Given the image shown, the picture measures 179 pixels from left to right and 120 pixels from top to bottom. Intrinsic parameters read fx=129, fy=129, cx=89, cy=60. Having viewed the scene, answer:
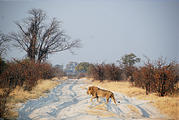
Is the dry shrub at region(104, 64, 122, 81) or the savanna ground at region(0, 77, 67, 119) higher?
the dry shrub at region(104, 64, 122, 81)

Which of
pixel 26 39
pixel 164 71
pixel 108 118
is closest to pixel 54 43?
pixel 26 39

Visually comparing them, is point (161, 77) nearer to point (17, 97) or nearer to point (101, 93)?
point (101, 93)

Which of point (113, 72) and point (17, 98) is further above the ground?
point (113, 72)

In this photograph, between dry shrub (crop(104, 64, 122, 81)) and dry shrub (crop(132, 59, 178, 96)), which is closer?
dry shrub (crop(132, 59, 178, 96))

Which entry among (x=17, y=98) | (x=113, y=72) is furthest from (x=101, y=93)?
(x=113, y=72)

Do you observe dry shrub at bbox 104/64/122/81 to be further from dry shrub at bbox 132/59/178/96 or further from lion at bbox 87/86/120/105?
lion at bbox 87/86/120/105

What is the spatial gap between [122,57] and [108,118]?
46397 millimetres

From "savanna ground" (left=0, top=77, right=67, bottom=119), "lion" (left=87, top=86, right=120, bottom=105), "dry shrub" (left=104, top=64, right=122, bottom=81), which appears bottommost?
"savanna ground" (left=0, top=77, right=67, bottom=119)

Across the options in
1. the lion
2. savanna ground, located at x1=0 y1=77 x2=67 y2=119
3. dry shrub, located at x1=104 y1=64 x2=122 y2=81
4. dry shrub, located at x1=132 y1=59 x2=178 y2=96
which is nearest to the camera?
savanna ground, located at x1=0 y1=77 x2=67 y2=119

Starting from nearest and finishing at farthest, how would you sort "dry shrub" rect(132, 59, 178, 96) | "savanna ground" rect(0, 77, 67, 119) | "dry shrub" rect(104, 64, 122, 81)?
"savanna ground" rect(0, 77, 67, 119) → "dry shrub" rect(132, 59, 178, 96) → "dry shrub" rect(104, 64, 122, 81)

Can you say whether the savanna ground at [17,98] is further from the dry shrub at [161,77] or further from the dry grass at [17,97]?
the dry shrub at [161,77]

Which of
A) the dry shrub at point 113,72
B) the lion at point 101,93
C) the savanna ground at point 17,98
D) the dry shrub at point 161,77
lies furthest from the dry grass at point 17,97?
the dry shrub at point 113,72

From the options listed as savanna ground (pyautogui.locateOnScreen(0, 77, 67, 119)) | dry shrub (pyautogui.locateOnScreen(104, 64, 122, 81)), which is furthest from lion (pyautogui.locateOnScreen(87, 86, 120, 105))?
dry shrub (pyautogui.locateOnScreen(104, 64, 122, 81))

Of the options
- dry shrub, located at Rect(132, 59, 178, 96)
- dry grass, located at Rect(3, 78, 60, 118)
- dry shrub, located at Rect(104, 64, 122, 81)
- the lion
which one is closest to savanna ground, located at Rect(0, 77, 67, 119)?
dry grass, located at Rect(3, 78, 60, 118)
